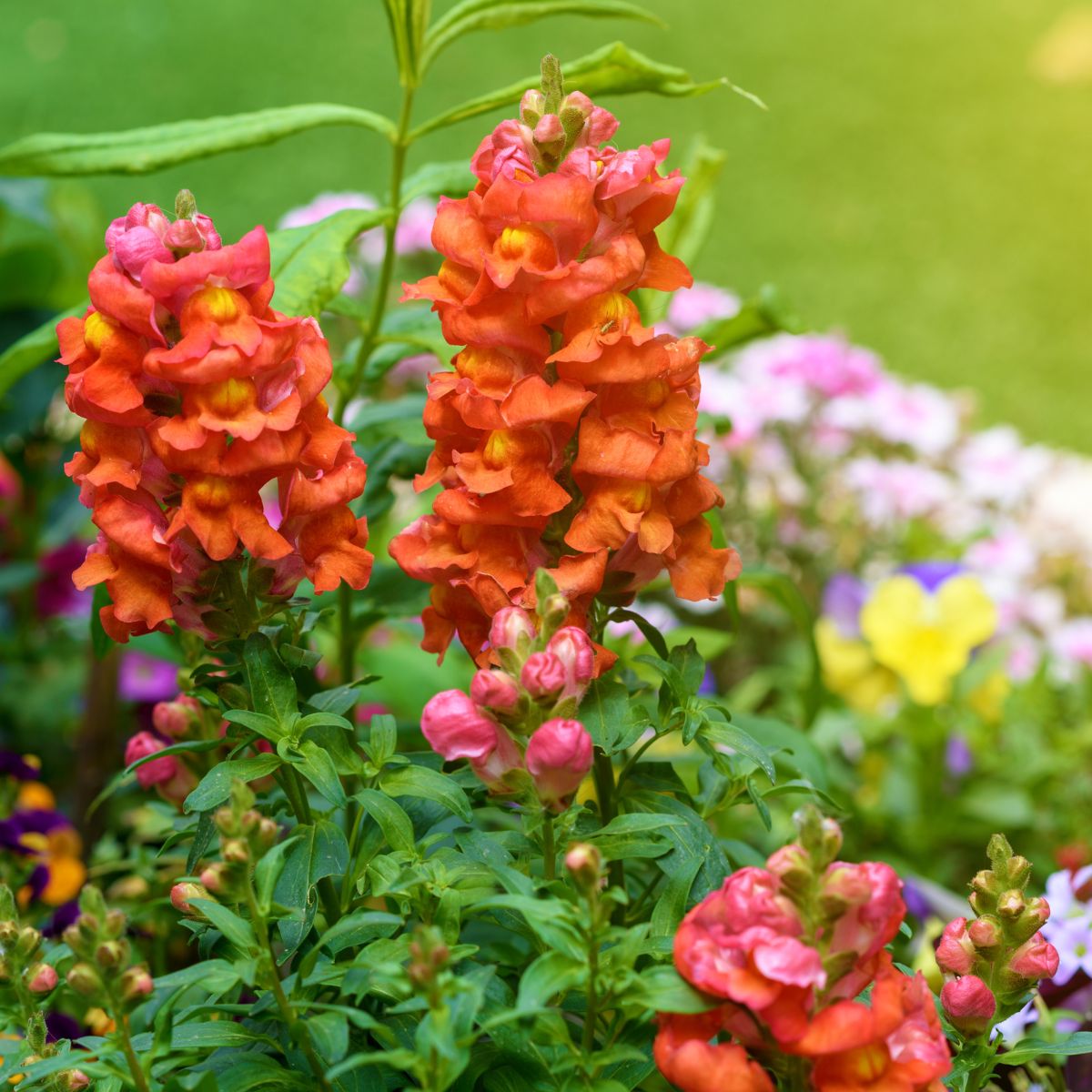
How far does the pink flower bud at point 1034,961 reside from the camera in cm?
71

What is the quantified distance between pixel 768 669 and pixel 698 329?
95 cm

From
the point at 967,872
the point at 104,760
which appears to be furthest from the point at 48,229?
the point at 967,872

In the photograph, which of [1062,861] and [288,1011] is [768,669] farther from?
[288,1011]

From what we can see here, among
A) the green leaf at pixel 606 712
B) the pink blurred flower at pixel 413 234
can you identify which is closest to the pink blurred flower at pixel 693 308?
the pink blurred flower at pixel 413 234

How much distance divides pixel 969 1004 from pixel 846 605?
4.24 ft

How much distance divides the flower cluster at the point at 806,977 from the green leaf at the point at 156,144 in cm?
67

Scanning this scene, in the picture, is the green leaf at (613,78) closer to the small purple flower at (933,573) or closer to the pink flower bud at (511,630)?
the pink flower bud at (511,630)

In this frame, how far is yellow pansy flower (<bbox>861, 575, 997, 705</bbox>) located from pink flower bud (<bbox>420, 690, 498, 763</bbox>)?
1.14 meters

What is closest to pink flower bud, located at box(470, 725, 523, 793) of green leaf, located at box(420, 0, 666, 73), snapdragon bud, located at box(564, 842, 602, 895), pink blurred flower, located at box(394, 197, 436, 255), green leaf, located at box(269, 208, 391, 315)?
snapdragon bud, located at box(564, 842, 602, 895)

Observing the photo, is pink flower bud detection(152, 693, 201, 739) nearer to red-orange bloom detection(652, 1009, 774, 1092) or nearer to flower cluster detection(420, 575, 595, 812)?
flower cluster detection(420, 575, 595, 812)

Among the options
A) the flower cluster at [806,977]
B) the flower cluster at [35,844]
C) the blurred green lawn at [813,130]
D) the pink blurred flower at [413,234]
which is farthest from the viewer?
the blurred green lawn at [813,130]

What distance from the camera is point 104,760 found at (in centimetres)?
152

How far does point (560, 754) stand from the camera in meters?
0.64

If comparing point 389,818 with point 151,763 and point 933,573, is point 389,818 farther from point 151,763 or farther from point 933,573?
point 933,573
